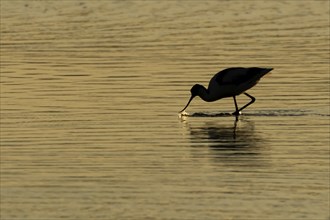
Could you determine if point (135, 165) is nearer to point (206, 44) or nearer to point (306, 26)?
point (206, 44)

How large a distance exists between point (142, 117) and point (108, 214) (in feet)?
26.1

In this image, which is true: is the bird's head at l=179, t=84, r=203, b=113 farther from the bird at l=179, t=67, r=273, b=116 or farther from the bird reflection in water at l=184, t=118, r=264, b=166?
the bird reflection in water at l=184, t=118, r=264, b=166

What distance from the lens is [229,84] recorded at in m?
25.2

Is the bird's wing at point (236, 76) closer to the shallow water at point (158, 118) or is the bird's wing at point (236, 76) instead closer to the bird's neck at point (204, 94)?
the bird's neck at point (204, 94)

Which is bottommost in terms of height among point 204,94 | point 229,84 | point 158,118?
point 158,118

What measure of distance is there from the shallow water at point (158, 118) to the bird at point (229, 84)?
0.28 meters

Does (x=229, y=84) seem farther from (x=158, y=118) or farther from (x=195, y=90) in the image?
(x=158, y=118)

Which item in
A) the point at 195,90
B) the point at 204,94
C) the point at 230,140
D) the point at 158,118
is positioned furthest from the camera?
the point at 204,94

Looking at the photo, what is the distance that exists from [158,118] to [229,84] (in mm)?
2309

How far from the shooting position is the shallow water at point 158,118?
16281 millimetres

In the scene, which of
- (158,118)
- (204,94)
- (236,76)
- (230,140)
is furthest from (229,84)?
(230,140)

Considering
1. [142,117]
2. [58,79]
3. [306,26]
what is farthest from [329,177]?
[306,26]

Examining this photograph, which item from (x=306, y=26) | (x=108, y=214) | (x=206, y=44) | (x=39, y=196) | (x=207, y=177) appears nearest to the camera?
(x=108, y=214)

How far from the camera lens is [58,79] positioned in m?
28.0
